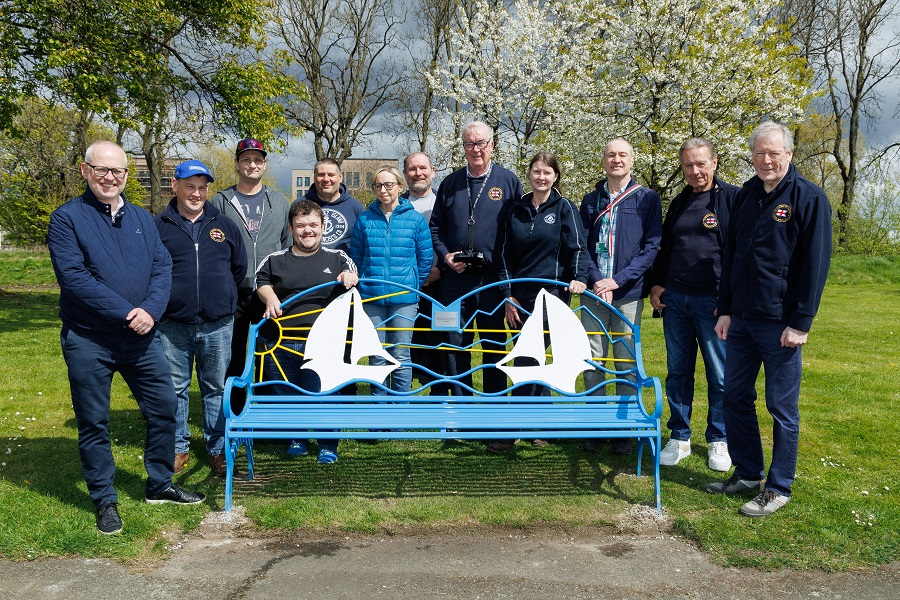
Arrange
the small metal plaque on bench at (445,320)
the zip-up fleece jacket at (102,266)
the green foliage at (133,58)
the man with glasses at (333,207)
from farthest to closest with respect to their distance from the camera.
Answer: the green foliage at (133,58), the man with glasses at (333,207), the small metal plaque on bench at (445,320), the zip-up fleece jacket at (102,266)

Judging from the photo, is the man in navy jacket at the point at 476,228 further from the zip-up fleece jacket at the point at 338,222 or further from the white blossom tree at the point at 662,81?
the white blossom tree at the point at 662,81

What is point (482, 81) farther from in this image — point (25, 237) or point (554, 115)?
point (25, 237)

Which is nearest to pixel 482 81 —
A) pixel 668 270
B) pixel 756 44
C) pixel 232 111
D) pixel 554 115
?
pixel 554 115

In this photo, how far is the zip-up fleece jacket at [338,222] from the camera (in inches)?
200

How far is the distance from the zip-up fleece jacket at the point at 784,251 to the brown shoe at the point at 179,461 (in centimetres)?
362

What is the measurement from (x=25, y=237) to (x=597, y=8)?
27.7 m

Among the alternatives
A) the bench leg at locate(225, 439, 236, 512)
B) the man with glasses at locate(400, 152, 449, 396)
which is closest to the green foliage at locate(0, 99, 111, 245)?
the man with glasses at locate(400, 152, 449, 396)

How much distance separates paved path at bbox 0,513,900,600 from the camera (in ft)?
9.73

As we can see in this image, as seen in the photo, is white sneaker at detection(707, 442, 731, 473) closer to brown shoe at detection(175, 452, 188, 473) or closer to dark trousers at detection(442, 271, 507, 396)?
dark trousers at detection(442, 271, 507, 396)

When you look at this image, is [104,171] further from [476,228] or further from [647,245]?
[647,245]

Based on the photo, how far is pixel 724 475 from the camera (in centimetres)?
436

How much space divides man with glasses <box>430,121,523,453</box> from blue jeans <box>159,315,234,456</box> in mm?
1575

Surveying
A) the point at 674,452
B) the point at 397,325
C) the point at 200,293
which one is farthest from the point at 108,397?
the point at 674,452

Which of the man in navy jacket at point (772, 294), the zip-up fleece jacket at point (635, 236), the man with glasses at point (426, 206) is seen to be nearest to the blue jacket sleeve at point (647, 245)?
the zip-up fleece jacket at point (635, 236)
